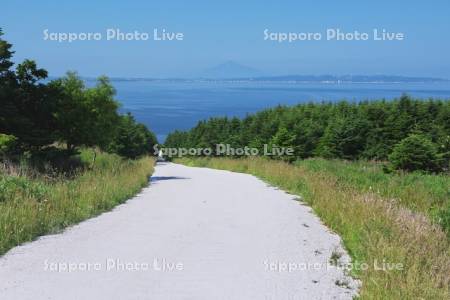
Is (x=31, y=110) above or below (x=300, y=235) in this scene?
above

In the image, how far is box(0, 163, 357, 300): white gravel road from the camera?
18.1ft

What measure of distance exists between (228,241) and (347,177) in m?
8.95

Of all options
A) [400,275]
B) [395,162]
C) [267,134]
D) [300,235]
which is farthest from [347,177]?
[267,134]

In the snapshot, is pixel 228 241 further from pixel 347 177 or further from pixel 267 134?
pixel 267 134

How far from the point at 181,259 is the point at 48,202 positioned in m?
3.64

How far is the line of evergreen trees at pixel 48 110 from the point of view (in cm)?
1372

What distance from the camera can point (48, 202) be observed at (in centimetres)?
921

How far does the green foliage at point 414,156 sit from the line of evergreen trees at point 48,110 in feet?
36.7

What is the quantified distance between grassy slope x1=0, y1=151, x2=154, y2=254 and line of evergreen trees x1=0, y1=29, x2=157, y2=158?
240 cm

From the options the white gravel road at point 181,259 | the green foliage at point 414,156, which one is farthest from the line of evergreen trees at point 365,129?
the white gravel road at point 181,259

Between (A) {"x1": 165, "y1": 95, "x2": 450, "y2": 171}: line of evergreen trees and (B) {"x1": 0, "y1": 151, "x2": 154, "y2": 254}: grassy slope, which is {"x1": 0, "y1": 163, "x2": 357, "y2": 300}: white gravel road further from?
(A) {"x1": 165, "y1": 95, "x2": 450, "y2": 171}: line of evergreen trees

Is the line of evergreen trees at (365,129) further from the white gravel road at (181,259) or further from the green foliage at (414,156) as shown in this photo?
the white gravel road at (181,259)

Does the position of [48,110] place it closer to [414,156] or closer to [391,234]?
[391,234]

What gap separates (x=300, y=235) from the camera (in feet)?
27.8
